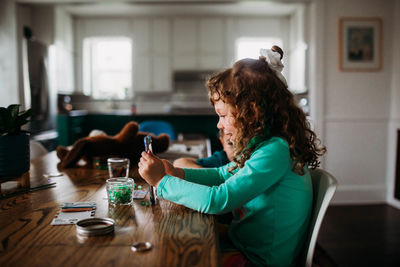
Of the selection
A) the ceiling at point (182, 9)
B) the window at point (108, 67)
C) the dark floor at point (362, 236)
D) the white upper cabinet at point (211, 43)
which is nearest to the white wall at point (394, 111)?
the dark floor at point (362, 236)

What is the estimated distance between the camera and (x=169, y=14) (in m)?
6.44

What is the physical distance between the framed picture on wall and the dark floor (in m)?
1.53

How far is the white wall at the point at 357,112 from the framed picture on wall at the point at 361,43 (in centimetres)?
6

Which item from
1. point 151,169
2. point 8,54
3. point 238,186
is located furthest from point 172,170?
point 8,54

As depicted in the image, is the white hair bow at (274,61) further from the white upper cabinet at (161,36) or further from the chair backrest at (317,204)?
the white upper cabinet at (161,36)

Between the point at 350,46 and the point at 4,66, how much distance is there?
13.4 ft

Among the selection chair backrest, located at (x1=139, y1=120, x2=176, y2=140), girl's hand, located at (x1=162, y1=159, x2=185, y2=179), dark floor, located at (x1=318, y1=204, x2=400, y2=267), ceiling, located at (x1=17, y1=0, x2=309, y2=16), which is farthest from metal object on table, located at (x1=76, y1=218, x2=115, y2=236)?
ceiling, located at (x1=17, y1=0, x2=309, y2=16)

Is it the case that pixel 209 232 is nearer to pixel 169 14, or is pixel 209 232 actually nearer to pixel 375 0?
pixel 375 0

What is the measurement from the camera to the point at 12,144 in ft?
3.77

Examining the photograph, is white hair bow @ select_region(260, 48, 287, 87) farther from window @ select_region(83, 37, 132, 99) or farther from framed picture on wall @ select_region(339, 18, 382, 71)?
window @ select_region(83, 37, 132, 99)

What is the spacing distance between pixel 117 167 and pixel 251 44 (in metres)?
6.14

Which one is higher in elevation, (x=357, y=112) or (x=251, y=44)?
(x=251, y=44)

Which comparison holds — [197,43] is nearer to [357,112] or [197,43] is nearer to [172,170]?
[357,112]

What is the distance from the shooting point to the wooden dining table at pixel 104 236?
60cm
